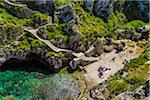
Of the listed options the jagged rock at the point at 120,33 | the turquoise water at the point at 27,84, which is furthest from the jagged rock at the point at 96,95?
the jagged rock at the point at 120,33

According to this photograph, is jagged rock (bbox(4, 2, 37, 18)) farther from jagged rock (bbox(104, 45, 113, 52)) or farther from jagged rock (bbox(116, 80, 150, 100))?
jagged rock (bbox(116, 80, 150, 100))

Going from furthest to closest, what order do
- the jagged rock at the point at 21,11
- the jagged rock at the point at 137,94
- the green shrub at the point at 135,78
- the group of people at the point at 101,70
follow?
1. the jagged rock at the point at 21,11
2. the group of people at the point at 101,70
3. the green shrub at the point at 135,78
4. the jagged rock at the point at 137,94

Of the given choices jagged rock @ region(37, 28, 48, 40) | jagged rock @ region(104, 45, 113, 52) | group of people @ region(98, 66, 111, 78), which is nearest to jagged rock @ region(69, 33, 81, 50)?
jagged rock @ region(37, 28, 48, 40)

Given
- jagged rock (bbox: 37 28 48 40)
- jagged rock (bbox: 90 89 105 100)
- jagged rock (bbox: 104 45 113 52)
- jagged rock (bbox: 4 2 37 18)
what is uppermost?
jagged rock (bbox: 4 2 37 18)

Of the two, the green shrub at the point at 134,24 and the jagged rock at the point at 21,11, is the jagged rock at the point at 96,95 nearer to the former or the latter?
the jagged rock at the point at 21,11

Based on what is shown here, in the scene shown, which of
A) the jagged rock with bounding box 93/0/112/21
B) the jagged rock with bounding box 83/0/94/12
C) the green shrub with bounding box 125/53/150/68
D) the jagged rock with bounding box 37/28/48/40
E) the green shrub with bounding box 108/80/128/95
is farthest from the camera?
the jagged rock with bounding box 93/0/112/21

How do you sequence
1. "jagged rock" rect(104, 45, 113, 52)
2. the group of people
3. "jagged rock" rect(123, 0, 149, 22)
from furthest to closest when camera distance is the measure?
"jagged rock" rect(123, 0, 149, 22) < "jagged rock" rect(104, 45, 113, 52) < the group of people

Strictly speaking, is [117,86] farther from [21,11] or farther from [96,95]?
[21,11]

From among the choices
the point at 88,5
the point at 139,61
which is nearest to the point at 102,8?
the point at 88,5
